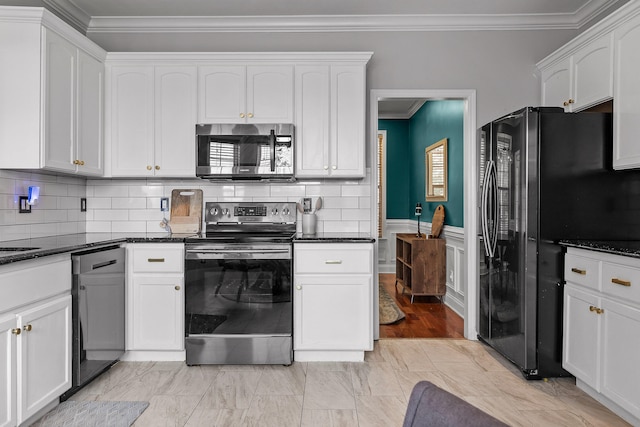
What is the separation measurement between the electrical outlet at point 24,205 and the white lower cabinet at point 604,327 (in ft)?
11.4

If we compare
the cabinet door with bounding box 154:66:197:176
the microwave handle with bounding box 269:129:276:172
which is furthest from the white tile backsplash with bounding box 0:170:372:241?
the microwave handle with bounding box 269:129:276:172

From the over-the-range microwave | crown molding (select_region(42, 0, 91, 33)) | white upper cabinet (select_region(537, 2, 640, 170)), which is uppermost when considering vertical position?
crown molding (select_region(42, 0, 91, 33))

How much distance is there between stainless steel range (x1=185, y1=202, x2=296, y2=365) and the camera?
2.92 meters

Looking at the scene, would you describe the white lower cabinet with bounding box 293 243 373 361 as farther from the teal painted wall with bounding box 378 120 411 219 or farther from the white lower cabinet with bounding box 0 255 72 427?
the teal painted wall with bounding box 378 120 411 219

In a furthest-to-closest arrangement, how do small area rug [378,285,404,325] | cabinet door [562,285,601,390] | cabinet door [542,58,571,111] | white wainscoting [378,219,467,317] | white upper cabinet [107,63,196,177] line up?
white wainscoting [378,219,467,317] < small area rug [378,285,404,325] < white upper cabinet [107,63,196,177] < cabinet door [542,58,571,111] < cabinet door [562,285,601,390]

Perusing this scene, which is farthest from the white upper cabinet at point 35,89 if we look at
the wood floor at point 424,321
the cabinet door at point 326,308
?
the wood floor at point 424,321

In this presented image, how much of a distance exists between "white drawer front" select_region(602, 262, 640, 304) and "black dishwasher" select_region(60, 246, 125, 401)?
291 cm

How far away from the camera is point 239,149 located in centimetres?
318

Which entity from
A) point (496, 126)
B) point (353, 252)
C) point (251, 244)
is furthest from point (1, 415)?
point (496, 126)

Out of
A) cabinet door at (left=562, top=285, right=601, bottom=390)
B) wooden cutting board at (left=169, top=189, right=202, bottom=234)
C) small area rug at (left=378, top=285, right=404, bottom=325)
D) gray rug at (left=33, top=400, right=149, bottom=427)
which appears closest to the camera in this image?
gray rug at (left=33, top=400, right=149, bottom=427)

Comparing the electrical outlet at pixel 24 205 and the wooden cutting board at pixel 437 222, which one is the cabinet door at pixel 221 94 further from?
the wooden cutting board at pixel 437 222

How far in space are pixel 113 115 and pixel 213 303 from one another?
1672mm

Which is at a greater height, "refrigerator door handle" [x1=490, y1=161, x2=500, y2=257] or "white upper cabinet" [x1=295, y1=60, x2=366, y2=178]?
"white upper cabinet" [x1=295, y1=60, x2=366, y2=178]

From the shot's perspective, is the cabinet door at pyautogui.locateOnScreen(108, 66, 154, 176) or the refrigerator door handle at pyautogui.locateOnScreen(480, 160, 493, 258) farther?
the cabinet door at pyautogui.locateOnScreen(108, 66, 154, 176)
